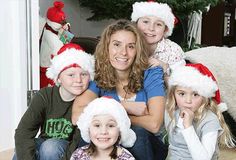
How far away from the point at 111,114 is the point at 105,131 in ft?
0.26

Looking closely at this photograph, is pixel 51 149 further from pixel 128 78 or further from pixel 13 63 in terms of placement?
pixel 13 63

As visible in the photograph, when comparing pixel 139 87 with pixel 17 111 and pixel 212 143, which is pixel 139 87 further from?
pixel 17 111

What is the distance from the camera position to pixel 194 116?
6.32 feet

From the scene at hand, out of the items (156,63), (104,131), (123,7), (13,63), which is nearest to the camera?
(104,131)

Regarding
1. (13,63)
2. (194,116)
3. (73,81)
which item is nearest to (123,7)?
(13,63)

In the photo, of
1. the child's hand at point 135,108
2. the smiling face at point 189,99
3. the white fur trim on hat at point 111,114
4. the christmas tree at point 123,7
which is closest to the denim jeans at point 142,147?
the white fur trim on hat at point 111,114

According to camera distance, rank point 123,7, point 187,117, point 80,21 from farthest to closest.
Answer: point 80,21 → point 123,7 → point 187,117

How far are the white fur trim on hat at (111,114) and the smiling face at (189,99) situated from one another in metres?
0.29

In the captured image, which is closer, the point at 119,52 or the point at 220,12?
the point at 119,52

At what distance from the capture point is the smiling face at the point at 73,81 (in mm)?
1995

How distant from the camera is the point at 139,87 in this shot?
80.0 inches

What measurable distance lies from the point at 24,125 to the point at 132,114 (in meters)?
0.51

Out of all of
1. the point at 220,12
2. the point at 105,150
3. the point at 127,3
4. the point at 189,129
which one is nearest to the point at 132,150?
the point at 105,150

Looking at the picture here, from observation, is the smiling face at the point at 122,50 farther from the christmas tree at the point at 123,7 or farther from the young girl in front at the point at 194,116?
the christmas tree at the point at 123,7
